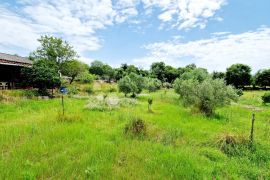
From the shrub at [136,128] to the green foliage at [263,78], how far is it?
5401 cm

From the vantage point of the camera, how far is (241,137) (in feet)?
30.1

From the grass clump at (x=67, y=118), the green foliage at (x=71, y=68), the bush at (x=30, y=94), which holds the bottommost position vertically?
the grass clump at (x=67, y=118)

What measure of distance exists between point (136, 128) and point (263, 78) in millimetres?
55318

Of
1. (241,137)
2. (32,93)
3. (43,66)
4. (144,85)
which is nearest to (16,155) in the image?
(241,137)

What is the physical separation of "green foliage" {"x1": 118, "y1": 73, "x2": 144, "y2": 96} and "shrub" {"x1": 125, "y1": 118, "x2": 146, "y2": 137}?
19204mm

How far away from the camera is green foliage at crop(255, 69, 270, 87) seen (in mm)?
54022

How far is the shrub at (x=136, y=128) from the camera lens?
9961 millimetres

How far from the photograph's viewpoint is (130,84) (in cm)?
2975

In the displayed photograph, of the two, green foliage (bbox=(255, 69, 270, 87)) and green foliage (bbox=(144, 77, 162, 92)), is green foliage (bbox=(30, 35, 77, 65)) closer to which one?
green foliage (bbox=(144, 77, 162, 92))

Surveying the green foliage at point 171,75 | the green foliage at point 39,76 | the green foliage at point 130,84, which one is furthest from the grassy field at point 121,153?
the green foliage at point 171,75

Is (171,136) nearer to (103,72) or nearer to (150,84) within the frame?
(150,84)

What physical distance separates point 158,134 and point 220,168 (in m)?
3.60

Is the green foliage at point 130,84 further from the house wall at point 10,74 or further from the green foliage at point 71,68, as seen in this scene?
the house wall at point 10,74

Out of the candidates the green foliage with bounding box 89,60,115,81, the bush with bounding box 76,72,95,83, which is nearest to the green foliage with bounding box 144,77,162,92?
the bush with bounding box 76,72,95,83
